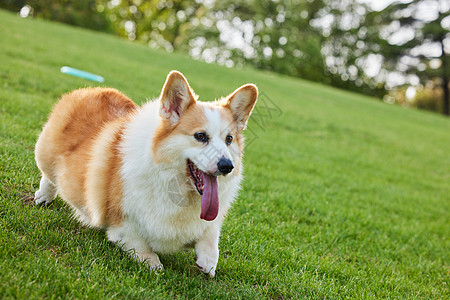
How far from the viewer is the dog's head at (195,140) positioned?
270cm

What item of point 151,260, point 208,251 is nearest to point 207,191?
point 208,251

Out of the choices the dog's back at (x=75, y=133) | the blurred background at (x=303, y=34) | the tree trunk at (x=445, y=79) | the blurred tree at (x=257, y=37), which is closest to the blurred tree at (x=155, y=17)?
the blurred background at (x=303, y=34)

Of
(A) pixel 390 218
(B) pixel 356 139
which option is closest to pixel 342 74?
(B) pixel 356 139

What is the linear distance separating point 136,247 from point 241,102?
4.63 feet

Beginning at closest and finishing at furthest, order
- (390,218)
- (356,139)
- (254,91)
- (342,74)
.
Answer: (254,91) → (390,218) → (356,139) → (342,74)

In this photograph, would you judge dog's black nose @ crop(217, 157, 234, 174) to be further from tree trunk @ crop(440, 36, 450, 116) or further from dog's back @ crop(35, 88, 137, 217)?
tree trunk @ crop(440, 36, 450, 116)

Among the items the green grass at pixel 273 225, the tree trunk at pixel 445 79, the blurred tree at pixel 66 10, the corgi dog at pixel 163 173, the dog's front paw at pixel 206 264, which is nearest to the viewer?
the green grass at pixel 273 225

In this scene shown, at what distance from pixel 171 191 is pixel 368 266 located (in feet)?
7.91

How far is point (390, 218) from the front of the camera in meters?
5.71

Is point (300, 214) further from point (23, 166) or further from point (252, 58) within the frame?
point (252, 58)

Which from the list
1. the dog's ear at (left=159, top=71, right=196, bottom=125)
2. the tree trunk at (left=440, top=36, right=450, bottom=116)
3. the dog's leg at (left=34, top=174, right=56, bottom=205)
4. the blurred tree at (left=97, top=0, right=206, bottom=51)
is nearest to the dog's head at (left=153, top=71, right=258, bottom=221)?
the dog's ear at (left=159, top=71, right=196, bottom=125)

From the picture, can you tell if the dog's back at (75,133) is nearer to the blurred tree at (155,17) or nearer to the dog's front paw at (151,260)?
the dog's front paw at (151,260)

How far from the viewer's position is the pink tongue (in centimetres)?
271

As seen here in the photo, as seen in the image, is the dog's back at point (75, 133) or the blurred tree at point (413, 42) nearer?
the dog's back at point (75, 133)
